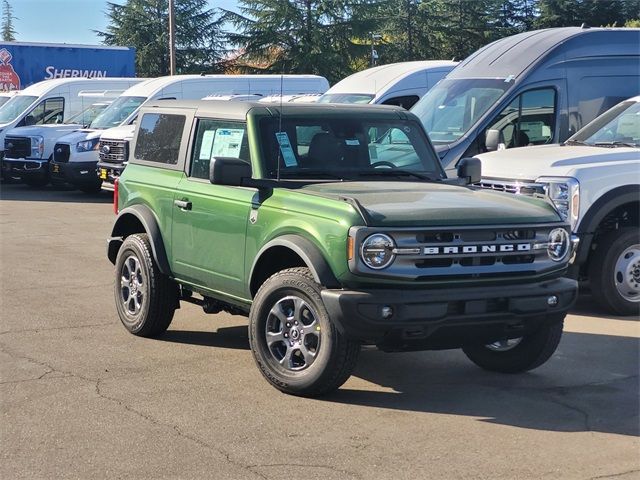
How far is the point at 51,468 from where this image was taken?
5.09 metres

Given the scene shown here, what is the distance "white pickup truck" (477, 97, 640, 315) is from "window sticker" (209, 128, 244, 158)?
297cm

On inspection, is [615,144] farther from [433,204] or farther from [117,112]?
[117,112]

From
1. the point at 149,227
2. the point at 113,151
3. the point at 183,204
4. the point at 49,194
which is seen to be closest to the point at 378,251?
the point at 183,204

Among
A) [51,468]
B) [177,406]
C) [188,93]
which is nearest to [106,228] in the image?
[188,93]

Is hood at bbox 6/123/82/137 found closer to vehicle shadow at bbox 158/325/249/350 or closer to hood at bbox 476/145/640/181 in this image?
hood at bbox 476/145/640/181

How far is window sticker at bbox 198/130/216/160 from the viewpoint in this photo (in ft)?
25.1

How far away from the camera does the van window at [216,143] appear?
7.32 m

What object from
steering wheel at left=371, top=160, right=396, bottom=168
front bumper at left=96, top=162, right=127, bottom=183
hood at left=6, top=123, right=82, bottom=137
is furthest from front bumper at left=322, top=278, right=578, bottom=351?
hood at left=6, top=123, right=82, bottom=137

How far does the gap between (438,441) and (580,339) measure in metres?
3.00

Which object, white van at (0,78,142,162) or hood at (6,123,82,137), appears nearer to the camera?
hood at (6,123,82,137)

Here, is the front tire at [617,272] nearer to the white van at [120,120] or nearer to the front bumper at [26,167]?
the white van at [120,120]

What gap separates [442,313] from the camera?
589cm

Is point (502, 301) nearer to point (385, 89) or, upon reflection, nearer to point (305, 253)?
point (305, 253)

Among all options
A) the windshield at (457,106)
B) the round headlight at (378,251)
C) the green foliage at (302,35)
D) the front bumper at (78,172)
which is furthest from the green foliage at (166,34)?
the round headlight at (378,251)
